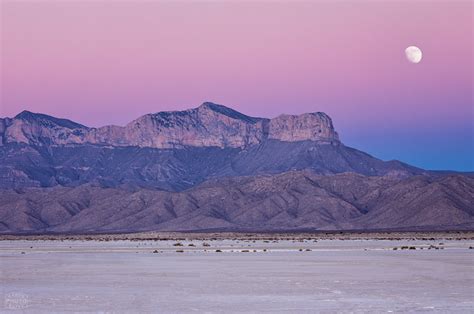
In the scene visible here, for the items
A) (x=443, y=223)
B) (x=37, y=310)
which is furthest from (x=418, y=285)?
(x=443, y=223)

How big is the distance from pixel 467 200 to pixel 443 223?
1701 cm

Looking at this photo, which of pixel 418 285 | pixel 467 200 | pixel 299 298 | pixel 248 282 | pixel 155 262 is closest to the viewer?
pixel 299 298

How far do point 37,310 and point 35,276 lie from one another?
1692 cm

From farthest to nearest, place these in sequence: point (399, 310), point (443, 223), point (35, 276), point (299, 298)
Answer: point (443, 223) → point (35, 276) → point (299, 298) → point (399, 310)

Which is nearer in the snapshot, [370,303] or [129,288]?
[370,303]

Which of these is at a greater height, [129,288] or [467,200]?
[467,200]

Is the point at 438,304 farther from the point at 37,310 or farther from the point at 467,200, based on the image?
the point at 467,200

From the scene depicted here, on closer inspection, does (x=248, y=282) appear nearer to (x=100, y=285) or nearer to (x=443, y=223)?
(x=100, y=285)

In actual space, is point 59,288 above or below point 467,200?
below

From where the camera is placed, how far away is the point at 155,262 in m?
60.7

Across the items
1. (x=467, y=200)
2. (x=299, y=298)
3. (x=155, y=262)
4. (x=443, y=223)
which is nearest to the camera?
(x=299, y=298)

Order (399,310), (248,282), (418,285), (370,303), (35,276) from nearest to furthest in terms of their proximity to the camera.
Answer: (399,310) → (370,303) → (418,285) → (248,282) → (35,276)

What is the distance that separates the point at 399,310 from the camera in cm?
2891

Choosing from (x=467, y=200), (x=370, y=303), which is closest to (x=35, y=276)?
(x=370, y=303)
